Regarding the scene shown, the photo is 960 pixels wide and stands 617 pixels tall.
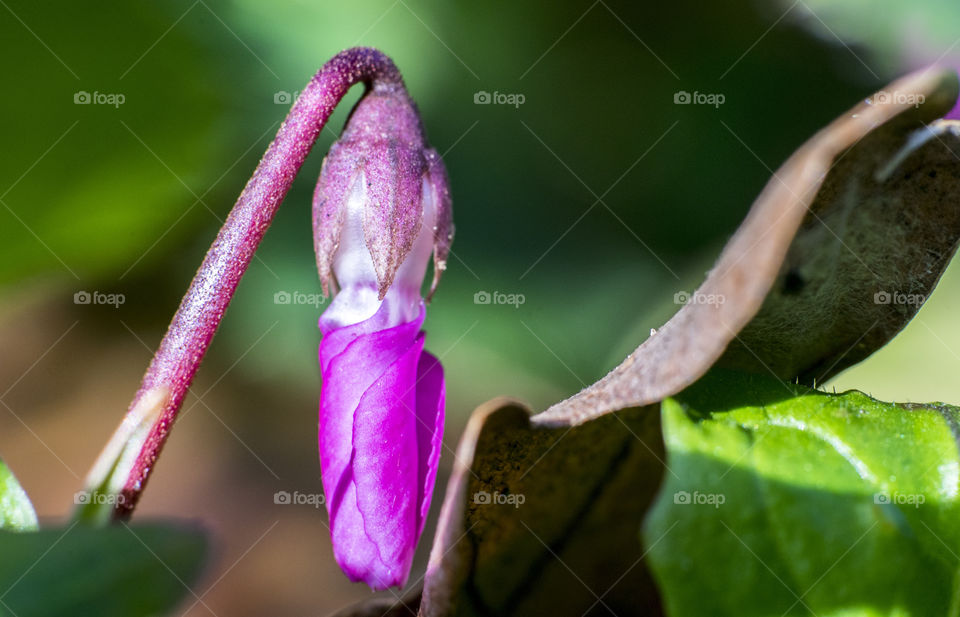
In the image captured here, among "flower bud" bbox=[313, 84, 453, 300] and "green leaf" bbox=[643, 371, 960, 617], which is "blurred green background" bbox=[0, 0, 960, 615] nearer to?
"flower bud" bbox=[313, 84, 453, 300]

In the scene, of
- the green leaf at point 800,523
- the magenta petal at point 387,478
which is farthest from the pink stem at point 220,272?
the green leaf at point 800,523

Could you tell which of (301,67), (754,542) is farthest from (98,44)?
(754,542)

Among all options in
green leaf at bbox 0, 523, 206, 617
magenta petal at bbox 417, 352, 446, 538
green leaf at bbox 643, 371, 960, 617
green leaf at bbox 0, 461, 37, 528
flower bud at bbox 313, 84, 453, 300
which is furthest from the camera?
flower bud at bbox 313, 84, 453, 300

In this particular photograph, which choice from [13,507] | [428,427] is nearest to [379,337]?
[428,427]

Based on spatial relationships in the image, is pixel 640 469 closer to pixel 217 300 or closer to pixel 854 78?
pixel 217 300

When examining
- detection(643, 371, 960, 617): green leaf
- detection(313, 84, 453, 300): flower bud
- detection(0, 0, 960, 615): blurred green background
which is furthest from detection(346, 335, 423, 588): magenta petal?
detection(0, 0, 960, 615): blurred green background

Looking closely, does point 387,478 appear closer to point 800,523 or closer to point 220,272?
point 220,272
